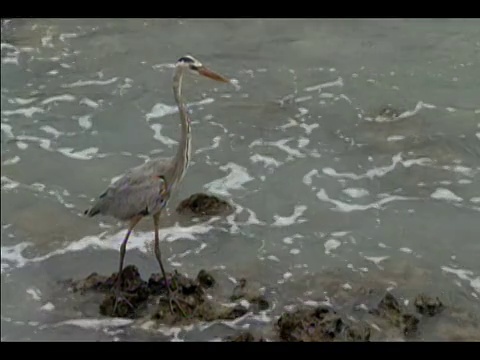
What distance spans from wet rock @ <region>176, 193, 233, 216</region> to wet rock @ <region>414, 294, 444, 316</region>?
145 cm

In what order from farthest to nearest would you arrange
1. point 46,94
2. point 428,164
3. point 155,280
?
point 46,94 < point 428,164 < point 155,280

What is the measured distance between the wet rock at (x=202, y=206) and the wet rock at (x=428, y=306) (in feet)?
4.76

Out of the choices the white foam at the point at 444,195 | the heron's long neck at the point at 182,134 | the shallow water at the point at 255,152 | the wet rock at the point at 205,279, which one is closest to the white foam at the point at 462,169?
the shallow water at the point at 255,152

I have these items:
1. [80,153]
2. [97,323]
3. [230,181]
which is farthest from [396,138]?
[97,323]

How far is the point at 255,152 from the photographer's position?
6.02 meters

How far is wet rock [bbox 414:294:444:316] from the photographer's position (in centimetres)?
425

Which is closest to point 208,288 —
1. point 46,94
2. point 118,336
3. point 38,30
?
point 118,336

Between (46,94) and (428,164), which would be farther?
(46,94)

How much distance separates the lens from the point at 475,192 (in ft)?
18.2

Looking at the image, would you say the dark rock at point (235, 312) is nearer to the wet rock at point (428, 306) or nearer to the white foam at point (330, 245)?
the white foam at point (330, 245)

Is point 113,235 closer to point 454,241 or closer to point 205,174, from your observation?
point 205,174

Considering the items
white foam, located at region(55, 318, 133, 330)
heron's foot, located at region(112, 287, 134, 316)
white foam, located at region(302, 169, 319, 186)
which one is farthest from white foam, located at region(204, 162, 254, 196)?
white foam, located at region(55, 318, 133, 330)

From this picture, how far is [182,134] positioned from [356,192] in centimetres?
195

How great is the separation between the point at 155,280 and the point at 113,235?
0.70 m
